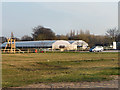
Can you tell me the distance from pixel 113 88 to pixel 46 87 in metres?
2.80

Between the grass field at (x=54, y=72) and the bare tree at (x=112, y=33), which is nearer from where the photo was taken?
the grass field at (x=54, y=72)

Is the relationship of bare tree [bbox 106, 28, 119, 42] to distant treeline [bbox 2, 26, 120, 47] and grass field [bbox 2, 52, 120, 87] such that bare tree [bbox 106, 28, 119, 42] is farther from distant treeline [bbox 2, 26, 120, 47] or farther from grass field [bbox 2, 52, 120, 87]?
grass field [bbox 2, 52, 120, 87]

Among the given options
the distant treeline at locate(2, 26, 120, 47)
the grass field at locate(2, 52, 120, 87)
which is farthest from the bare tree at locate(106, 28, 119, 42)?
the grass field at locate(2, 52, 120, 87)

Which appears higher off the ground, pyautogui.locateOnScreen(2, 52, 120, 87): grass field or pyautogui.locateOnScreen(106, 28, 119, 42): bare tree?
pyautogui.locateOnScreen(106, 28, 119, 42): bare tree

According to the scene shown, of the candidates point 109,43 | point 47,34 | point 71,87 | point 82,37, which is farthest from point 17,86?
point 47,34

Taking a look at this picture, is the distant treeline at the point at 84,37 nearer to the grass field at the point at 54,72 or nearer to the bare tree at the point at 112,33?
the bare tree at the point at 112,33

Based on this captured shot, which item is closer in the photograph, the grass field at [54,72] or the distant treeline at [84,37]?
the grass field at [54,72]

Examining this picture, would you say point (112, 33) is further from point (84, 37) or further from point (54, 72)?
point (54, 72)

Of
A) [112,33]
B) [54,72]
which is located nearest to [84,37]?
[112,33]

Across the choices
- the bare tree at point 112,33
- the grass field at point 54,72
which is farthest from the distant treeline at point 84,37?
the grass field at point 54,72

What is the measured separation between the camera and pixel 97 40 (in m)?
95.6

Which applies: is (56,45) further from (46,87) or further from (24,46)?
(46,87)

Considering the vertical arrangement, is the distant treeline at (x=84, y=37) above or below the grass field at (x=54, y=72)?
above

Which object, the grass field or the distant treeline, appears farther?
the distant treeline
